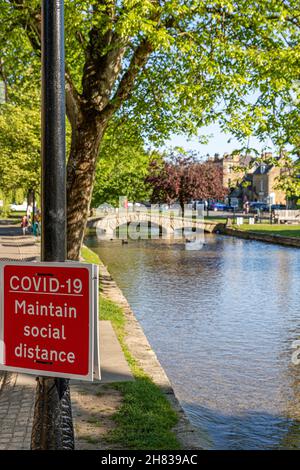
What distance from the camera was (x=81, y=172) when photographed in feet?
45.1

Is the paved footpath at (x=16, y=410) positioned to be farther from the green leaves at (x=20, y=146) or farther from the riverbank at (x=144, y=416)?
the green leaves at (x=20, y=146)

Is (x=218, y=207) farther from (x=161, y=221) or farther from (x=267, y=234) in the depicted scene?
(x=267, y=234)

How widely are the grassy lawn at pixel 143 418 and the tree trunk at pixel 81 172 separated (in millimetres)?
4832

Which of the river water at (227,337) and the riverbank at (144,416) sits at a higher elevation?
the riverbank at (144,416)

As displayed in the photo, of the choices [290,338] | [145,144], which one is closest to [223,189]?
[145,144]

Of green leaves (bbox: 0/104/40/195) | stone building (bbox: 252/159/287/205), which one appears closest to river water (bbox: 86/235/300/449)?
green leaves (bbox: 0/104/40/195)

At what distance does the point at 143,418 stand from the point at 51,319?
3.56 m

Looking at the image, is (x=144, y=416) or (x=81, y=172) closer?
(x=144, y=416)

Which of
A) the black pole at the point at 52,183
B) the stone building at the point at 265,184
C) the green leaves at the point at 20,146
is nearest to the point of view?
the black pole at the point at 52,183

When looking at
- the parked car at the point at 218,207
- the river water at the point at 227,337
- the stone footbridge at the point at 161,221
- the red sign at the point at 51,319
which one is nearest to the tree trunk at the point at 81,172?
the river water at the point at 227,337

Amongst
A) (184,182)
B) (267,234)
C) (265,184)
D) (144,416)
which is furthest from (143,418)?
(265,184)

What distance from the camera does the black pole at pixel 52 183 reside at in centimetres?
446

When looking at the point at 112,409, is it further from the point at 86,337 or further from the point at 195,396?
the point at 86,337

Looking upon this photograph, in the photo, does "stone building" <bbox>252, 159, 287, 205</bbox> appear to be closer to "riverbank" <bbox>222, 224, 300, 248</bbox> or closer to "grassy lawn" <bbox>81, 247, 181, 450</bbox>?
"riverbank" <bbox>222, 224, 300, 248</bbox>
